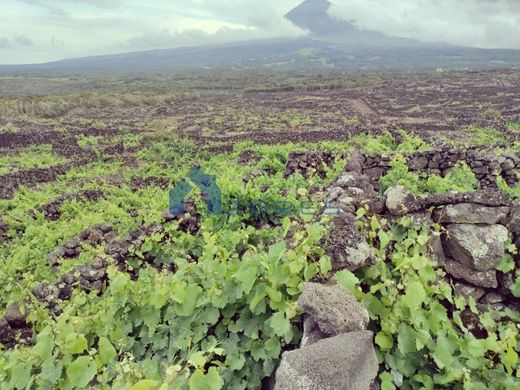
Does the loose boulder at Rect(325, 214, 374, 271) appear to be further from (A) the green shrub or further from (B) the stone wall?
(B) the stone wall

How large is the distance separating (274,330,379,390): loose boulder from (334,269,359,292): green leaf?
1.48 feet

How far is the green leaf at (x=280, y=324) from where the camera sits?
257 centimetres

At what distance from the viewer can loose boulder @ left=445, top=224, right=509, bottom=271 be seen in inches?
147

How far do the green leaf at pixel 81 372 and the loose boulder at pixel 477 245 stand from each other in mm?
3133

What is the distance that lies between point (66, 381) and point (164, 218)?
4.44m

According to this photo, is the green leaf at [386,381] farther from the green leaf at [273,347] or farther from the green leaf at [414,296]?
the green leaf at [273,347]

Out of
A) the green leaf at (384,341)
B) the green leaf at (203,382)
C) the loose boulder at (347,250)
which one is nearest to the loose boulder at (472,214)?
the loose boulder at (347,250)

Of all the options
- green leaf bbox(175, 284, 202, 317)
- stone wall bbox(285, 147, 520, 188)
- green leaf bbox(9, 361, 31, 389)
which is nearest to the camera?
green leaf bbox(9, 361, 31, 389)

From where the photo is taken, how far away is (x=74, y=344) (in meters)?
2.84

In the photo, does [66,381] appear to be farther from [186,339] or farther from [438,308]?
[438,308]

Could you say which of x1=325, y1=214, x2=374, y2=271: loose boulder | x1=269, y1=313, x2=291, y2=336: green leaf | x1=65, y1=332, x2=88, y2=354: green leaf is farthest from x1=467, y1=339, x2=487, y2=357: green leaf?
x1=65, y1=332, x2=88, y2=354: green leaf

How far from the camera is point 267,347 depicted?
2660 mm

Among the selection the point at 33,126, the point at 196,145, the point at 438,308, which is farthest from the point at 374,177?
the point at 33,126

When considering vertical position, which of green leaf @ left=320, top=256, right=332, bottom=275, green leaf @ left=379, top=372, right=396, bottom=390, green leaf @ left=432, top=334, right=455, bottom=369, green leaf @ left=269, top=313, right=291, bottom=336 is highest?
green leaf @ left=320, top=256, right=332, bottom=275
